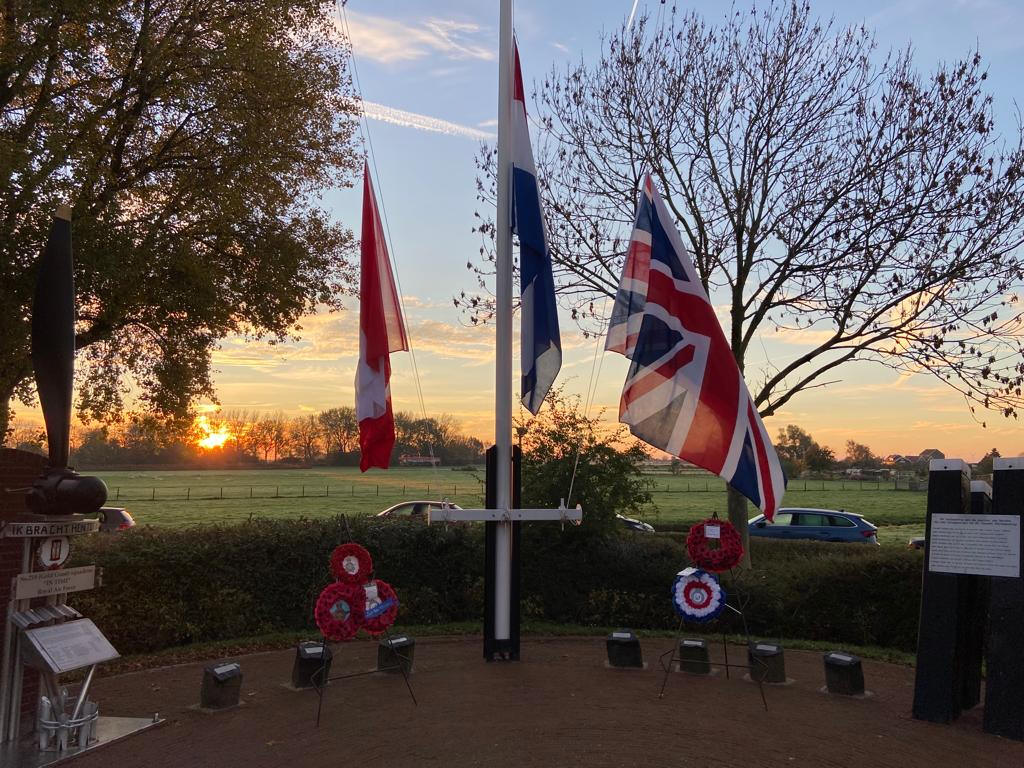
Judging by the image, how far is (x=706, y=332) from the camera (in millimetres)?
7160

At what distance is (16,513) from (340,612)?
106 inches

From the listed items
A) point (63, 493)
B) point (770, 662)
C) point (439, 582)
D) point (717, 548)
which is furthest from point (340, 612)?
point (439, 582)

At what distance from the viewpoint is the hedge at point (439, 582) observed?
9648 millimetres

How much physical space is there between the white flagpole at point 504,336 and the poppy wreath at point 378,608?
1.67m

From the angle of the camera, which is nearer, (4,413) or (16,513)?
(16,513)

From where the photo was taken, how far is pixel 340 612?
6.87 meters

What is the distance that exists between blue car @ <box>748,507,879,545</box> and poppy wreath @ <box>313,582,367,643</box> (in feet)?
63.9

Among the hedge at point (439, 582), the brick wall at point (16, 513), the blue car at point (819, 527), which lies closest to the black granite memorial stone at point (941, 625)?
the hedge at point (439, 582)

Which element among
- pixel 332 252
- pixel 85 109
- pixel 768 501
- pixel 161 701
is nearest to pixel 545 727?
pixel 768 501

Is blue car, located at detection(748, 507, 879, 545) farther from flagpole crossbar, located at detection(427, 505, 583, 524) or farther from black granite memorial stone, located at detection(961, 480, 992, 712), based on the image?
flagpole crossbar, located at detection(427, 505, 583, 524)

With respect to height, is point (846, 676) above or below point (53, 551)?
below

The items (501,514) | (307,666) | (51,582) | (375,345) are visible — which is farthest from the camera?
(501,514)

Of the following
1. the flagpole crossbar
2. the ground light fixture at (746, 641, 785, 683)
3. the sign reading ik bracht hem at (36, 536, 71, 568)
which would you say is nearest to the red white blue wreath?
the ground light fixture at (746, 641, 785, 683)

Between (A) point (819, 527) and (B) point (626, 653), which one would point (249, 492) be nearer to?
(A) point (819, 527)
